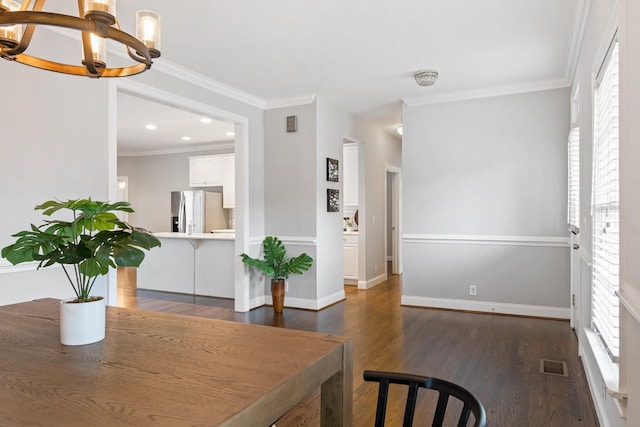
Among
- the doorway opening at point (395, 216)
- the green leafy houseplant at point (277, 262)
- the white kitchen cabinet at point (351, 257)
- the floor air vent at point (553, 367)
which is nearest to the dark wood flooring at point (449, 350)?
the floor air vent at point (553, 367)

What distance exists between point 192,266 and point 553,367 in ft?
14.6

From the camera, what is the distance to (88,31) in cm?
150

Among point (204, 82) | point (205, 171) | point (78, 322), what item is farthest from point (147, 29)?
point (205, 171)

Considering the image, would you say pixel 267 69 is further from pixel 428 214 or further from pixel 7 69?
pixel 428 214

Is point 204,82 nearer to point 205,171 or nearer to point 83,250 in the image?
point 83,250

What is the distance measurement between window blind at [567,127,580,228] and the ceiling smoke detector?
133 centimetres

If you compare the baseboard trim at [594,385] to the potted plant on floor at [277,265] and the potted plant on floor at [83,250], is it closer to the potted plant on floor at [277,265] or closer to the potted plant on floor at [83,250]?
the potted plant on floor at [83,250]

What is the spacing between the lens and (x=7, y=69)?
8.91 ft

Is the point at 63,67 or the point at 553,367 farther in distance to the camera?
the point at 553,367

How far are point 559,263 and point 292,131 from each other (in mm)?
3273

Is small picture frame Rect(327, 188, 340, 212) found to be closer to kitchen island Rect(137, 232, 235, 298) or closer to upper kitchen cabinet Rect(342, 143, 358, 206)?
upper kitchen cabinet Rect(342, 143, 358, 206)

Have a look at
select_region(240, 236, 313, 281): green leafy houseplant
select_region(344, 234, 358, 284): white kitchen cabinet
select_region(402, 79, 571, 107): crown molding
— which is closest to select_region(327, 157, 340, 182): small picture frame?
select_region(240, 236, 313, 281): green leafy houseplant

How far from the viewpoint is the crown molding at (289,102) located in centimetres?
→ 501

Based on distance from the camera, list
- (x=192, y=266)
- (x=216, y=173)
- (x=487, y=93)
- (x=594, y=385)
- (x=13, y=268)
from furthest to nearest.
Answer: (x=216, y=173)
(x=192, y=266)
(x=487, y=93)
(x=13, y=268)
(x=594, y=385)
